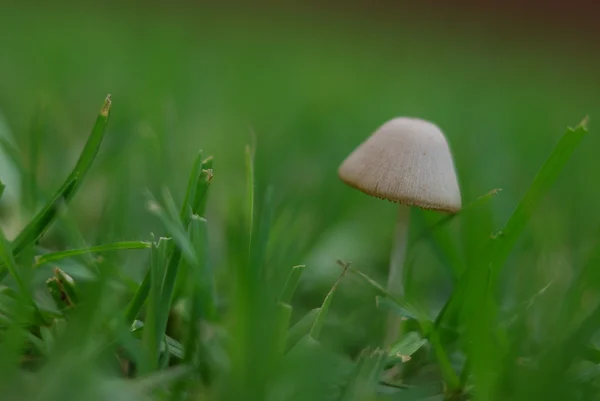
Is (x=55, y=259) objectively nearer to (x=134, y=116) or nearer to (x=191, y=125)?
(x=134, y=116)

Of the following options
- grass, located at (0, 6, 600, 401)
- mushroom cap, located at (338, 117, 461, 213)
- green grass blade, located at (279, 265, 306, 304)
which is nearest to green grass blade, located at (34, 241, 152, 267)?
grass, located at (0, 6, 600, 401)

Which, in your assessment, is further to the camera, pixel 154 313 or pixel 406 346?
pixel 406 346

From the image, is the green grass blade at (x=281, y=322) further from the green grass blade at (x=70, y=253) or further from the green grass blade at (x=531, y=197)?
the green grass blade at (x=531, y=197)

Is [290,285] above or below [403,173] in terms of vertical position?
below

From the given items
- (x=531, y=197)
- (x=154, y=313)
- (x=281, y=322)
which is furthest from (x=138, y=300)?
(x=531, y=197)

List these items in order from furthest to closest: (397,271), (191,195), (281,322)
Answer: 1. (397,271)
2. (191,195)
3. (281,322)

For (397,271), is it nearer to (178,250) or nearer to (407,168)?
(407,168)

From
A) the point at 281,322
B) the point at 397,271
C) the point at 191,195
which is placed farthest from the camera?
the point at 397,271
